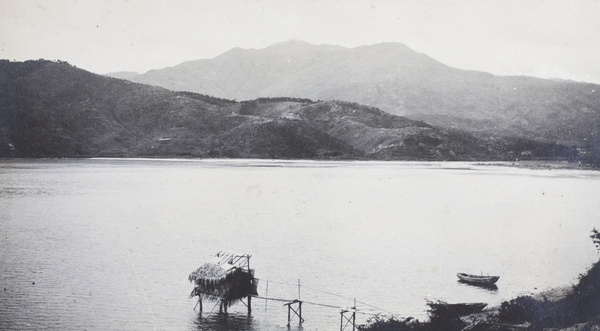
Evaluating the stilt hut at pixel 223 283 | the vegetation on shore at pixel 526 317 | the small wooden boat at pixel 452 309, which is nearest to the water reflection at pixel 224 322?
the stilt hut at pixel 223 283

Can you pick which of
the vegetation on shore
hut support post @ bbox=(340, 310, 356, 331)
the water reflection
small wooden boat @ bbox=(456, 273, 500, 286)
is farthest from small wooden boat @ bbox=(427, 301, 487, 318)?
the water reflection

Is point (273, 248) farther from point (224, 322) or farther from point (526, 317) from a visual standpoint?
point (526, 317)

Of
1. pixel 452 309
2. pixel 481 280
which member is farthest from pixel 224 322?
pixel 481 280

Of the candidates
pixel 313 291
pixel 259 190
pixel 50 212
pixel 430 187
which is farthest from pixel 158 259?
pixel 430 187

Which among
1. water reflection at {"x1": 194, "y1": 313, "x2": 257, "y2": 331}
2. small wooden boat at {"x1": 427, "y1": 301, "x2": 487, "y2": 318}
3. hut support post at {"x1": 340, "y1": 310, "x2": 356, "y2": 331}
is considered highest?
small wooden boat at {"x1": 427, "y1": 301, "x2": 487, "y2": 318}

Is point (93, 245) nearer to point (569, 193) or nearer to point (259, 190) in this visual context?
point (259, 190)

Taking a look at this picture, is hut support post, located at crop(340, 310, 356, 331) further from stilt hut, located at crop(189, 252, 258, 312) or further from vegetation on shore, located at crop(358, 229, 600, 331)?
stilt hut, located at crop(189, 252, 258, 312)
